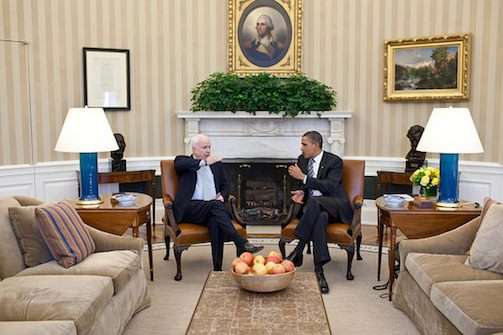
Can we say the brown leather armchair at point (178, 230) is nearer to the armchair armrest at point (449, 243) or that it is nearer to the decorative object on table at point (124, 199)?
the decorative object on table at point (124, 199)

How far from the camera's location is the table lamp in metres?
4.07

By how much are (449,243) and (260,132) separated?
326 centimetres

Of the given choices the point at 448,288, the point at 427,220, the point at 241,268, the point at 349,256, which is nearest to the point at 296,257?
the point at 349,256

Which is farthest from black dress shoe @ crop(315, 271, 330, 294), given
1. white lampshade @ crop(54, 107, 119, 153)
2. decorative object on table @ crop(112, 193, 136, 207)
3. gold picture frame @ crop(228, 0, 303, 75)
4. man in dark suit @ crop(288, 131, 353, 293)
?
gold picture frame @ crop(228, 0, 303, 75)

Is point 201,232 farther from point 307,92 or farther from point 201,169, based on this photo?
point 307,92

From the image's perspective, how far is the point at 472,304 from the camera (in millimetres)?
2604

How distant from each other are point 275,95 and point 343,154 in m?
1.17

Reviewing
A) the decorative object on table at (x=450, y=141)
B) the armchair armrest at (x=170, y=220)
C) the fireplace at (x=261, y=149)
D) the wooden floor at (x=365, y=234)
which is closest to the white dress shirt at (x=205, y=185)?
the armchair armrest at (x=170, y=220)

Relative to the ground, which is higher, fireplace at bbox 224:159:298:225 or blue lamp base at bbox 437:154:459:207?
blue lamp base at bbox 437:154:459:207

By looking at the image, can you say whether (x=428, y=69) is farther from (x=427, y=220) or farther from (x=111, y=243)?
(x=111, y=243)

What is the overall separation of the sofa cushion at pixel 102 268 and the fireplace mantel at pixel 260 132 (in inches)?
124

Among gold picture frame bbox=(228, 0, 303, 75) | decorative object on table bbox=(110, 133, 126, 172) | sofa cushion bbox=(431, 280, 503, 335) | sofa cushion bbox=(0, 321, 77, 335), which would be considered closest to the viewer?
sofa cushion bbox=(0, 321, 77, 335)

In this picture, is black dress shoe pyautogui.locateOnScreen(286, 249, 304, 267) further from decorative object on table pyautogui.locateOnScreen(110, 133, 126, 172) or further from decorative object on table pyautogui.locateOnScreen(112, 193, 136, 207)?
decorative object on table pyautogui.locateOnScreen(110, 133, 126, 172)

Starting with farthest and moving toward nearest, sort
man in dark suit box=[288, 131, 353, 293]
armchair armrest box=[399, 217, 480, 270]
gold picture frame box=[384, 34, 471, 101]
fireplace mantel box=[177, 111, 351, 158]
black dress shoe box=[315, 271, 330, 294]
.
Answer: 1. fireplace mantel box=[177, 111, 351, 158]
2. gold picture frame box=[384, 34, 471, 101]
3. man in dark suit box=[288, 131, 353, 293]
4. black dress shoe box=[315, 271, 330, 294]
5. armchair armrest box=[399, 217, 480, 270]
